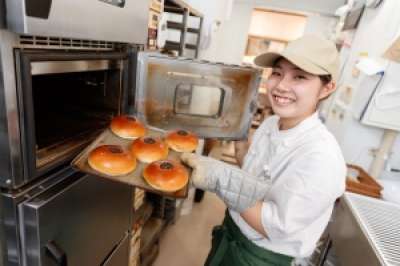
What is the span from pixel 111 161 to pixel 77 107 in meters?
0.47

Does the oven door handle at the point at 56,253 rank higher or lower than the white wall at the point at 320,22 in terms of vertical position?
lower

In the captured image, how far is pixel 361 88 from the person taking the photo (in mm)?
2088

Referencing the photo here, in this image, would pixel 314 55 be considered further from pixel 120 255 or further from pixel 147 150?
pixel 120 255

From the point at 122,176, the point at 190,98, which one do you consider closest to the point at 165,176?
the point at 122,176

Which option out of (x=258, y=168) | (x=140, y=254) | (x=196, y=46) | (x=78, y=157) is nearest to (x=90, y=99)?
(x=78, y=157)

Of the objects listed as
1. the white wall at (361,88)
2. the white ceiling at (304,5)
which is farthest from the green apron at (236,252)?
the white ceiling at (304,5)

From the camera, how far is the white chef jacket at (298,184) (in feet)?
2.53

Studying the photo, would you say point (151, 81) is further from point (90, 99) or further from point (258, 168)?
point (258, 168)

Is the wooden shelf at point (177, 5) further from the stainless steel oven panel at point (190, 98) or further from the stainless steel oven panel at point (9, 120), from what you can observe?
the stainless steel oven panel at point (9, 120)

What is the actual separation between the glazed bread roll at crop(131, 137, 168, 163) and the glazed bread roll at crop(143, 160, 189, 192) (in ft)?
0.19

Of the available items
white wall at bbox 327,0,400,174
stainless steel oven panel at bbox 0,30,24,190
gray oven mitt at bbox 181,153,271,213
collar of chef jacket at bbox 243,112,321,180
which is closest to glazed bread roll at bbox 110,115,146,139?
gray oven mitt at bbox 181,153,271,213

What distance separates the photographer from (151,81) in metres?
1.02

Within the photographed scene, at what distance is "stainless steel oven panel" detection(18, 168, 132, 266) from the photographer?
638 mm

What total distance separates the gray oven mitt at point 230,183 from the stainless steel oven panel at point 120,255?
22.0 inches
